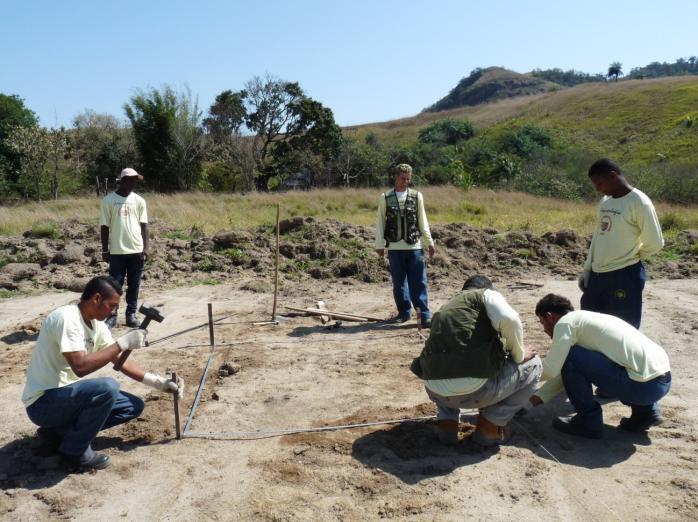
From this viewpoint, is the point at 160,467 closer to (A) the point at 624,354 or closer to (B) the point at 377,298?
(A) the point at 624,354

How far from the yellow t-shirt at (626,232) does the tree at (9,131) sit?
26.8 m

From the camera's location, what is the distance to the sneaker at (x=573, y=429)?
387 cm

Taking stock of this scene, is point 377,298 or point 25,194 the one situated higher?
point 25,194

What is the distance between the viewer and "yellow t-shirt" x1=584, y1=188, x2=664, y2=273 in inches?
170

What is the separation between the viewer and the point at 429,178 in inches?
1296

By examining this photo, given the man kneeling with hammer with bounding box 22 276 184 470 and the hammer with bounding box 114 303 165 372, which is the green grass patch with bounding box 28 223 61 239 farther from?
the man kneeling with hammer with bounding box 22 276 184 470

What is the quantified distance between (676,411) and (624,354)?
1.15 metres

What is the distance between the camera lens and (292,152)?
31891 mm

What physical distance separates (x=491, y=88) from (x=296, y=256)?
9579 centimetres

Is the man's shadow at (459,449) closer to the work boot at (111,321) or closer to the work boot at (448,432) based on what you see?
the work boot at (448,432)

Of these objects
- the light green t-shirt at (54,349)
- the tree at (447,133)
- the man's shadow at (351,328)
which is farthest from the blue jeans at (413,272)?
the tree at (447,133)

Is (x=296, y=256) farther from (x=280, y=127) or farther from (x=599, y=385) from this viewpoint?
(x=280, y=127)

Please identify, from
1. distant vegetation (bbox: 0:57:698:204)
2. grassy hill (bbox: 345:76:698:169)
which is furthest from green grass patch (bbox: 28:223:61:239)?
grassy hill (bbox: 345:76:698:169)

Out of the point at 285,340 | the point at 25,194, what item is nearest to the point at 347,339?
the point at 285,340
